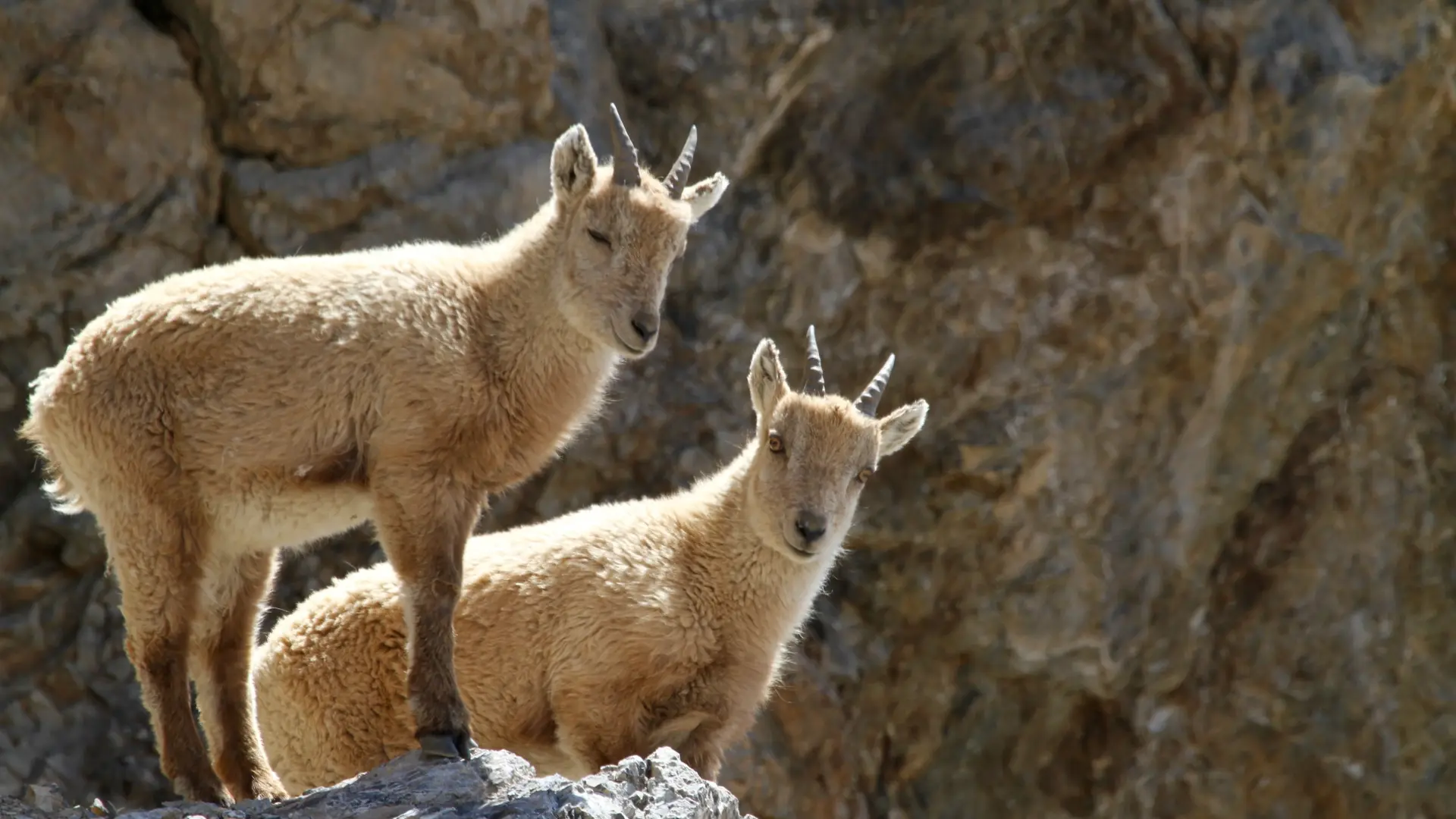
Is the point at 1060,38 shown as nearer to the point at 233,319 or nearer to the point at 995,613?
the point at 995,613

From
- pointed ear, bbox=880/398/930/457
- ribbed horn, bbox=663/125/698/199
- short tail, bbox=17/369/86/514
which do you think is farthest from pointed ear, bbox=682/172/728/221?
short tail, bbox=17/369/86/514

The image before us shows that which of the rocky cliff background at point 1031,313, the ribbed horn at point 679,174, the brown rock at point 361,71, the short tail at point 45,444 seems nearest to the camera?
the short tail at point 45,444

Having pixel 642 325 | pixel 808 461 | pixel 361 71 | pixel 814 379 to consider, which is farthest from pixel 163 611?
pixel 361 71

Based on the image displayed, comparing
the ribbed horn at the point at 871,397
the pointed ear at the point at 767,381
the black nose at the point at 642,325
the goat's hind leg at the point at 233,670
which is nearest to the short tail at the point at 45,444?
the goat's hind leg at the point at 233,670

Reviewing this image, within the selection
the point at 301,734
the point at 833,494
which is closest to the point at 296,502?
the point at 301,734

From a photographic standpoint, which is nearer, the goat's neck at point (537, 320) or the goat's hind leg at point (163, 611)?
the goat's hind leg at point (163, 611)

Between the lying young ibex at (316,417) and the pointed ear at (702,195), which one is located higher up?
the pointed ear at (702,195)

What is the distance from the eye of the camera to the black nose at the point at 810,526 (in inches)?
332

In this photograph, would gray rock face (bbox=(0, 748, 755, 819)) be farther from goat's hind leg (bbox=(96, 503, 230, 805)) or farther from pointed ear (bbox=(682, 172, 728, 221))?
pointed ear (bbox=(682, 172, 728, 221))

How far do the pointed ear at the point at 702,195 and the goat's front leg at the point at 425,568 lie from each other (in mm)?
1913

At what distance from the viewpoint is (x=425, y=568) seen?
24.0 feet

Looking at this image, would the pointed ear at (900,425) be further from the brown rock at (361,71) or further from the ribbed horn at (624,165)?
the brown rock at (361,71)

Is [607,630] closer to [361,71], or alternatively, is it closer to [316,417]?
[316,417]

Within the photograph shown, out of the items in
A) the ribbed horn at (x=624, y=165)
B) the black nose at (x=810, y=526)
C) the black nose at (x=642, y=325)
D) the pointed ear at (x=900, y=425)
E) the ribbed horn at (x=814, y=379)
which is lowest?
the black nose at (x=810, y=526)
